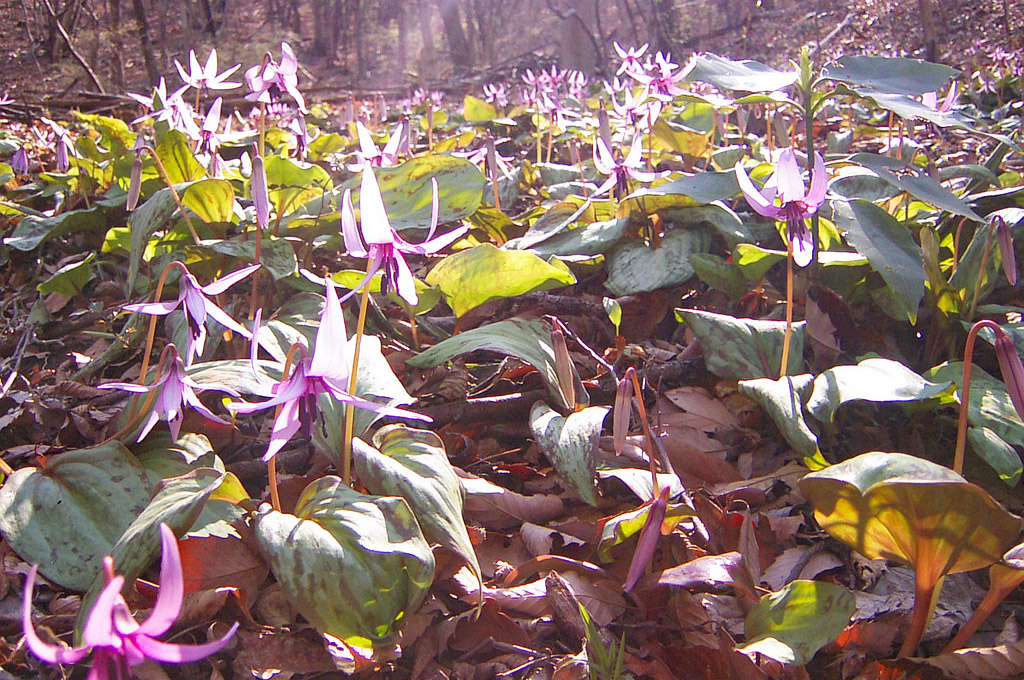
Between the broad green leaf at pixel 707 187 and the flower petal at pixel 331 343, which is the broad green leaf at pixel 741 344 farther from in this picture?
the flower petal at pixel 331 343

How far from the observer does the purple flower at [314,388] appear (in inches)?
34.2

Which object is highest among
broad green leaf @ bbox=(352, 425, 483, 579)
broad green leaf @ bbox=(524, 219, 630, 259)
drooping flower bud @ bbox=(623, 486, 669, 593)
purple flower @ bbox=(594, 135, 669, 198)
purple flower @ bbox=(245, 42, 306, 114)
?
purple flower @ bbox=(245, 42, 306, 114)

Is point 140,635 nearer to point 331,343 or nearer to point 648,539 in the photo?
point 331,343

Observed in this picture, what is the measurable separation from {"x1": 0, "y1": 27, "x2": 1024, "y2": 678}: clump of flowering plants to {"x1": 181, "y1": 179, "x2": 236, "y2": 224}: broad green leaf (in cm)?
1

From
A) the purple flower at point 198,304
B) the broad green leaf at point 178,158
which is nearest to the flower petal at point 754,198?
the purple flower at point 198,304

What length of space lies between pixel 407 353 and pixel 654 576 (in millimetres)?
902

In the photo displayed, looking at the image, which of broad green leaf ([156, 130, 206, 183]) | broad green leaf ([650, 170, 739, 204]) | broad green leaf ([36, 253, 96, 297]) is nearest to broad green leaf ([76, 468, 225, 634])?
broad green leaf ([650, 170, 739, 204])

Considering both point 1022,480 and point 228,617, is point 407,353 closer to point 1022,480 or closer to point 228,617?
point 228,617

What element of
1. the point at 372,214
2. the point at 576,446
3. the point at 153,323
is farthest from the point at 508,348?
the point at 153,323

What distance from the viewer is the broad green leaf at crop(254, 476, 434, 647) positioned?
0.95 metres

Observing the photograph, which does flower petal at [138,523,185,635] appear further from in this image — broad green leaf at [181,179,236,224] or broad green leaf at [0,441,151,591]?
broad green leaf at [181,179,236,224]

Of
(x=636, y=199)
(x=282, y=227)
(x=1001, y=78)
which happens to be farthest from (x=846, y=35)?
(x=282, y=227)

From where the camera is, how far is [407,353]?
1.82 m

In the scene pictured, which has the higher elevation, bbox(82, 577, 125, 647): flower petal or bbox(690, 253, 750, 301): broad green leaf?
bbox(82, 577, 125, 647): flower petal
